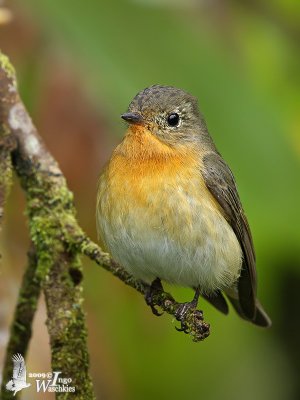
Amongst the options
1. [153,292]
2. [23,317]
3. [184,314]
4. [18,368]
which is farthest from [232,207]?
[18,368]

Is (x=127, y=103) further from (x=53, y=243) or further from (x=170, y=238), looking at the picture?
(x=53, y=243)

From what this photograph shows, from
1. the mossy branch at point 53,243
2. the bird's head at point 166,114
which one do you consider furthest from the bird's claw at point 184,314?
the bird's head at point 166,114

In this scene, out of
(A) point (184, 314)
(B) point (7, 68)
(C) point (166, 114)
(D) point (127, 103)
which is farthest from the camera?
(C) point (166, 114)

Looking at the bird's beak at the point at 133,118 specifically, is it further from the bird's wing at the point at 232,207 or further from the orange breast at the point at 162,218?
the bird's wing at the point at 232,207

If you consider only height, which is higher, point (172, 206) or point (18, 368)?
point (172, 206)

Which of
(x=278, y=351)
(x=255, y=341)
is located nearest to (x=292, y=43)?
(x=255, y=341)

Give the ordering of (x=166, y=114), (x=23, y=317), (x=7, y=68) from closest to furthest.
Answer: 1. (x=23, y=317)
2. (x=7, y=68)
3. (x=166, y=114)

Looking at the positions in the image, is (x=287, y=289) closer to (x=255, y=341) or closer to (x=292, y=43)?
(x=255, y=341)
